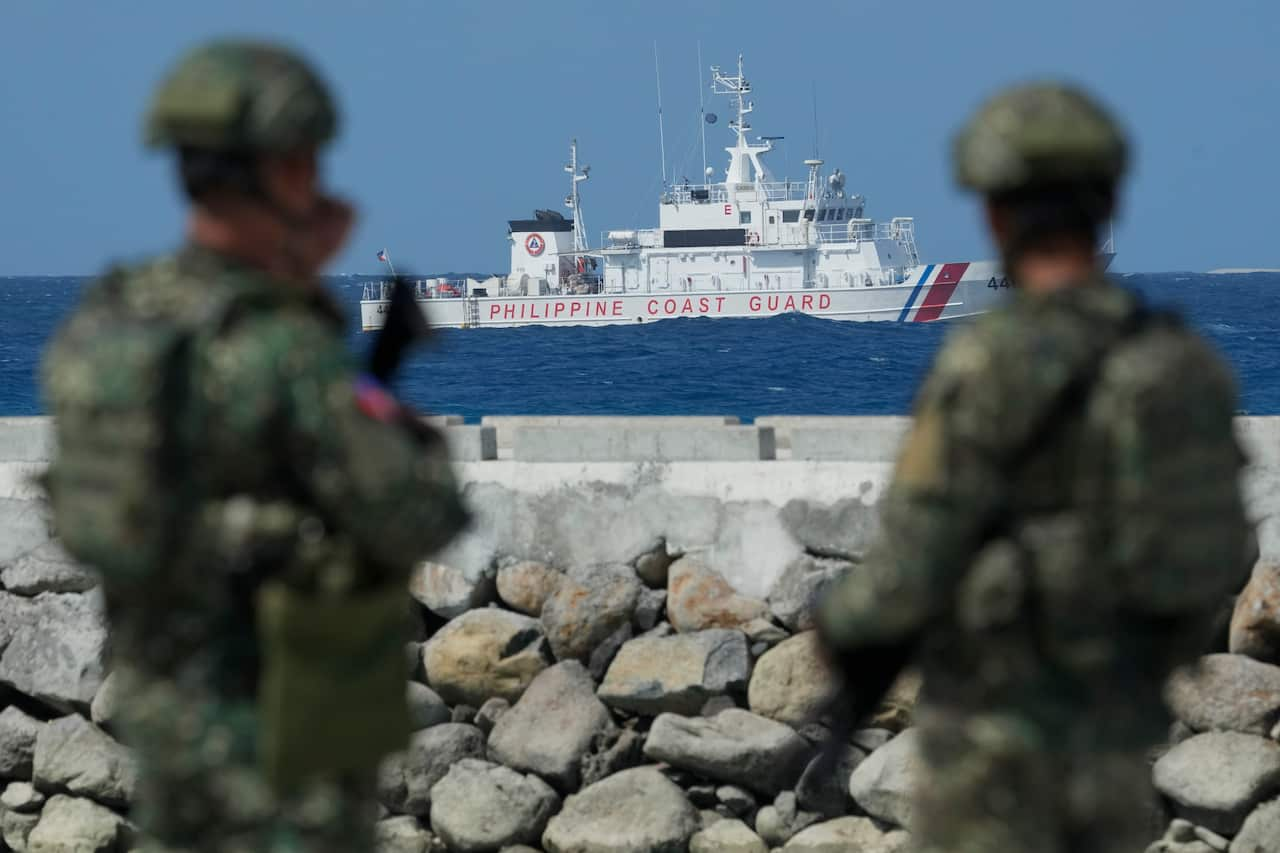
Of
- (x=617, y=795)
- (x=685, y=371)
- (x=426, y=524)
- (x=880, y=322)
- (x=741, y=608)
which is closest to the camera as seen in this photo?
(x=426, y=524)

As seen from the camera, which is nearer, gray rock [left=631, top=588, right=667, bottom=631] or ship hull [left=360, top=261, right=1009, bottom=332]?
gray rock [left=631, top=588, right=667, bottom=631]

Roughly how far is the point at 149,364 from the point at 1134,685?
1.32m

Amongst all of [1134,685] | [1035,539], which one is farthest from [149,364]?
[1134,685]

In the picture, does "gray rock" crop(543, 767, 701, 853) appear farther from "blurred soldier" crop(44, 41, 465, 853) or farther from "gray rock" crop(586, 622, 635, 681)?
"blurred soldier" crop(44, 41, 465, 853)

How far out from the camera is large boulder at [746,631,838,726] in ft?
21.5

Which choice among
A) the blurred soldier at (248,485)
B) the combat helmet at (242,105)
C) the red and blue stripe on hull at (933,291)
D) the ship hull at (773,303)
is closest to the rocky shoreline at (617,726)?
the blurred soldier at (248,485)

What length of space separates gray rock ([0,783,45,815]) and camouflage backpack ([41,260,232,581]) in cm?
459

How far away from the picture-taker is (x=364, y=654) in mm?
2609

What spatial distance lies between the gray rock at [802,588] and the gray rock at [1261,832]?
1.50 meters

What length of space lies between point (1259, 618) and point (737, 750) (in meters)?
1.65

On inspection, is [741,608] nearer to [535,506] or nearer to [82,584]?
[535,506]

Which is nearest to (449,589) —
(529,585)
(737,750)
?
(529,585)

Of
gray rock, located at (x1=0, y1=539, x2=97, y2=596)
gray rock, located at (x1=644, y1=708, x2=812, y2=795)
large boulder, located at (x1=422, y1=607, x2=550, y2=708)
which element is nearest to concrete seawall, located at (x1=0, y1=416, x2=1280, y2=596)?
gray rock, located at (x1=0, y1=539, x2=97, y2=596)

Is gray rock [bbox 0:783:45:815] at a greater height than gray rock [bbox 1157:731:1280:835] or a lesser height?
lesser
